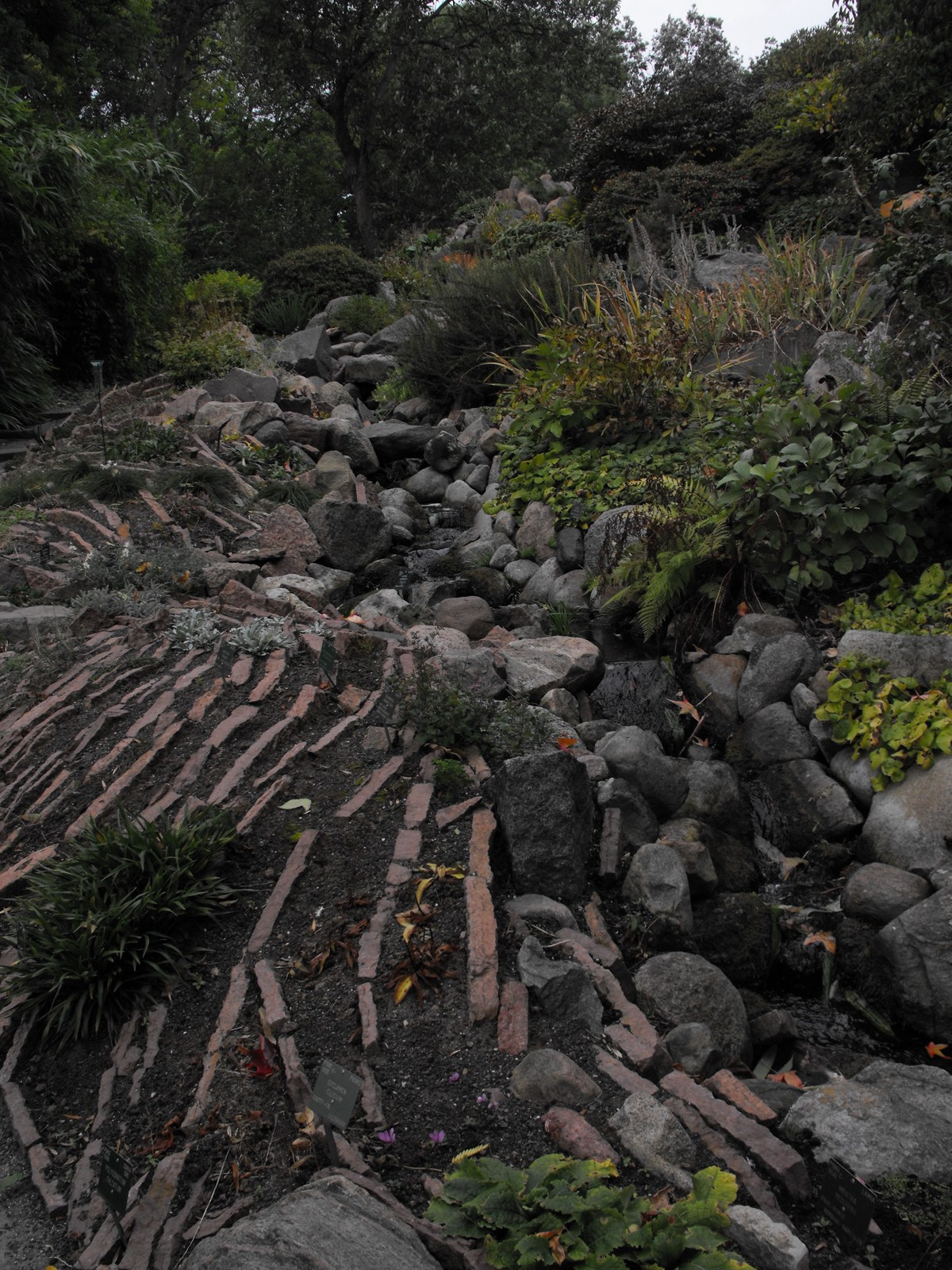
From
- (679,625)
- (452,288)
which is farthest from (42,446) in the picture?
(679,625)

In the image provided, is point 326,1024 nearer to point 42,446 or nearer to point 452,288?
point 42,446

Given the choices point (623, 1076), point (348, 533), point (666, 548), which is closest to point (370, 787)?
point (623, 1076)

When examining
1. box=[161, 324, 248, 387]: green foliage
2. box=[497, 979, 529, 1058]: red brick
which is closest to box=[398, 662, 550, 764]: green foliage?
box=[497, 979, 529, 1058]: red brick

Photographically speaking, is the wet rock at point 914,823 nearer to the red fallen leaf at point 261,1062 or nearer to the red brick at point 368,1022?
the red brick at point 368,1022

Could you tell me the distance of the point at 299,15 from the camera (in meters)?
18.4

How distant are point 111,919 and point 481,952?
3.76 feet

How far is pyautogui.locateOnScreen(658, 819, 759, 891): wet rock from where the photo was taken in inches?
155

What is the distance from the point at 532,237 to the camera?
42.4ft

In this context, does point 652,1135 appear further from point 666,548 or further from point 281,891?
point 666,548

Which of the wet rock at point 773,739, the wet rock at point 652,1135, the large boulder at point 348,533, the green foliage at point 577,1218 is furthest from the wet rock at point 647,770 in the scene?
the large boulder at point 348,533

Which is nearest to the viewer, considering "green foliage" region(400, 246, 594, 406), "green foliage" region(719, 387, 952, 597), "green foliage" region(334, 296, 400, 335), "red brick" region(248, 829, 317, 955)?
"red brick" region(248, 829, 317, 955)

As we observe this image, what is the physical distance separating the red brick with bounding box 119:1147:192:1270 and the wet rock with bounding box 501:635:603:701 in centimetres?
294

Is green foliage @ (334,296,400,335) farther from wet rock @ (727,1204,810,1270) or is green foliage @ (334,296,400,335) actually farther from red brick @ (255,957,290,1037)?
wet rock @ (727,1204,810,1270)

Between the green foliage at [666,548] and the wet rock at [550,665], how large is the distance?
→ 38 centimetres
